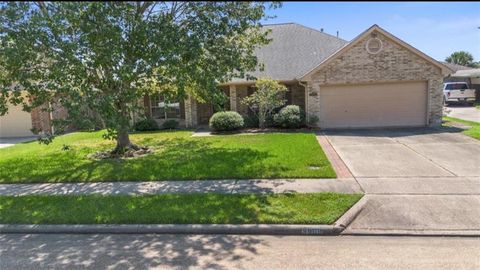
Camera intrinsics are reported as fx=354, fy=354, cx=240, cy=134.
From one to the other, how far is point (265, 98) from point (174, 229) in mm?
11596

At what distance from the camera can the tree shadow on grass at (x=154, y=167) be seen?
8.73 metres

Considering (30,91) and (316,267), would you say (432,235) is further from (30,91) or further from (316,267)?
(30,91)

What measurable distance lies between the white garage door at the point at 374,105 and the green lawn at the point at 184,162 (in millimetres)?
3628

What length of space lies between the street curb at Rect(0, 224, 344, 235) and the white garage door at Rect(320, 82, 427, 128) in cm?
1222

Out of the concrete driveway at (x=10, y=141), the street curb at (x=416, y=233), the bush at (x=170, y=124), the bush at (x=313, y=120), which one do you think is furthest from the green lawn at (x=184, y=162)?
the bush at (x=170, y=124)

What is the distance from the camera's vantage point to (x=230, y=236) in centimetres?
537

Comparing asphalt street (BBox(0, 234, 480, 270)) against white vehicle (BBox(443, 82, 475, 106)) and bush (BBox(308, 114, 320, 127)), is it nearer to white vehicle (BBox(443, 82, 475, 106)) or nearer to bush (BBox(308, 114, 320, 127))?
bush (BBox(308, 114, 320, 127))

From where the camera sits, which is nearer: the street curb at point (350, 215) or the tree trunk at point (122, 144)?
the street curb at point (350, 215)

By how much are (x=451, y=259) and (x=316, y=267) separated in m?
1.70

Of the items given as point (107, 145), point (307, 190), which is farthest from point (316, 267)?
point (107, 145)

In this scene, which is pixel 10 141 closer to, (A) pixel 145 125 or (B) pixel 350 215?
(A) pixel 145 125

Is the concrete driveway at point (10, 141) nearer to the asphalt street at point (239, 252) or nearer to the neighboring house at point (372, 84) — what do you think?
the neighboring house at point (372, 84)

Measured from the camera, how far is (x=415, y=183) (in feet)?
24.6

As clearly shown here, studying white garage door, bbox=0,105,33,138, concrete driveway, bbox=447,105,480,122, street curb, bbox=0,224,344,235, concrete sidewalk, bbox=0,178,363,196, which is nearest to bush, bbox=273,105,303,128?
concrete sidewalk, bbox=0,178,363,196
